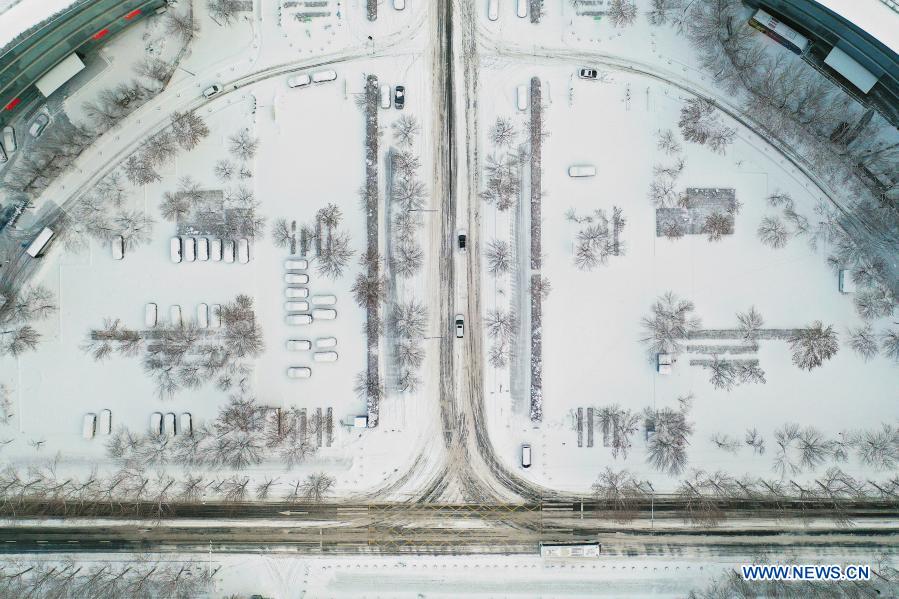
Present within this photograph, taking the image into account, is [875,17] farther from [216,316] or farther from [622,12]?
[216,316]

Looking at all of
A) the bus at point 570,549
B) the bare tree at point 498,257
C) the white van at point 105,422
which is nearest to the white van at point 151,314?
the white van at point 105,422

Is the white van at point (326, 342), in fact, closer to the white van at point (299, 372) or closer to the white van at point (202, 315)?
the white van at point (299, 372)

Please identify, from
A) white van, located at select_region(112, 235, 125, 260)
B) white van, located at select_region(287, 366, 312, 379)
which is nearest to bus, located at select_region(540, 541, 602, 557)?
white van, located at select_region(287, 366, 312, 379)

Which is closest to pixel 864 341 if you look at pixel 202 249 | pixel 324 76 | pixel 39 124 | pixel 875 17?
pixel 875 17

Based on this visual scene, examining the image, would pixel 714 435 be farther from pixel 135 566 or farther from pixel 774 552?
pixel 135 566

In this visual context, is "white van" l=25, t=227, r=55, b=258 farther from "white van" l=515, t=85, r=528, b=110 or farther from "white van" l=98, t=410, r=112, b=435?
"white van" l=515, t=85, r=528, b=110

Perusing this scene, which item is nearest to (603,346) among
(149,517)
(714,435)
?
(714,435)

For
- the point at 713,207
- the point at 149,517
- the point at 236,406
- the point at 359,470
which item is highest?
the point at 713,207

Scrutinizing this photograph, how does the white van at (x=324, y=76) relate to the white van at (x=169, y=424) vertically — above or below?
above
